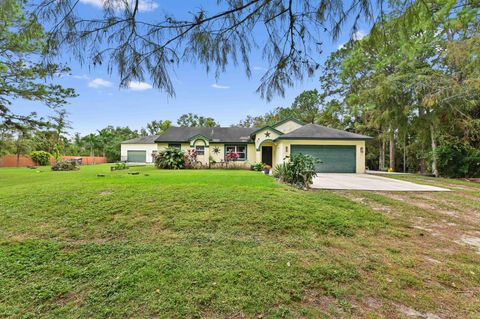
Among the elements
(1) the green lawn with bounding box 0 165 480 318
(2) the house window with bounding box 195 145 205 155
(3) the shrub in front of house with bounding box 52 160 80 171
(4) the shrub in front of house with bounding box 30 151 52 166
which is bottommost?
(1) the green lawn with bounding box 0 165 480 318

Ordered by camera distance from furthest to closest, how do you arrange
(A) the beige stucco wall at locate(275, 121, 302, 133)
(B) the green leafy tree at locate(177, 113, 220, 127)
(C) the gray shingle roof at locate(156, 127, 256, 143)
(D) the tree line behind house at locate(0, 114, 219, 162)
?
(B) the green leafy tree at locate(177, 113, 220, 127)
(D) the tree line behind house at locate(0, 114, 219, 162)
(C) the gray shingle roof at locate(156, 127, 256, 143)
(A) the beige stucco wall at locate(275, 121, 302, 133)

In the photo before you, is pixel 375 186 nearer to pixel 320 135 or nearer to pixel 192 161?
pixel 320 135

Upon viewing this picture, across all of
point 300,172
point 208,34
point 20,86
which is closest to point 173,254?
point 208,34

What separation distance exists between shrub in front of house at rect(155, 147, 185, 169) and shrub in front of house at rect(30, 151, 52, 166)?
52.4 feet

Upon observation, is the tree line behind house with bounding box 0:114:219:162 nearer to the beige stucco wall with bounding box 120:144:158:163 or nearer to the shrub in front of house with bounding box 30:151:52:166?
the shrub in front of house with bounding box 30:151:52:166

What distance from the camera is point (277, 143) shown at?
17562 millimetres

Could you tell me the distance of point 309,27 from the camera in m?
2.90

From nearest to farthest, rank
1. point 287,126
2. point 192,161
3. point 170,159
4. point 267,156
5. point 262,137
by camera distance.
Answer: point 170,159 < point 192,161 < point 262,137 < point 287,126 < point 267,156

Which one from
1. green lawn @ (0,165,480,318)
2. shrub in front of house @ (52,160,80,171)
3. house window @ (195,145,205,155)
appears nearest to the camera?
green lawn @ (0,165,480,318)

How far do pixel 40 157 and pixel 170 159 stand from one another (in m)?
17.4

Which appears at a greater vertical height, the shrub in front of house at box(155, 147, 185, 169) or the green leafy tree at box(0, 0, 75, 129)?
the green leafy tree at box(0, 0, 75, 129)

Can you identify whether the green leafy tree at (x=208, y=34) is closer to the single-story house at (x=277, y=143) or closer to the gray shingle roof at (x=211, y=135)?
the single-story house at (x=277, y=143)

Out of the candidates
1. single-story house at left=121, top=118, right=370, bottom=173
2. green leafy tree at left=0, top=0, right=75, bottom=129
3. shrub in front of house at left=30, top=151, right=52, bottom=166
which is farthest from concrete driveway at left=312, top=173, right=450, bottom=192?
shrub in front of house at left=30, top=151, right=52, bottom=166

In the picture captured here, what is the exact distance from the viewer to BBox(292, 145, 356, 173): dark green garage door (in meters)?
15.7
